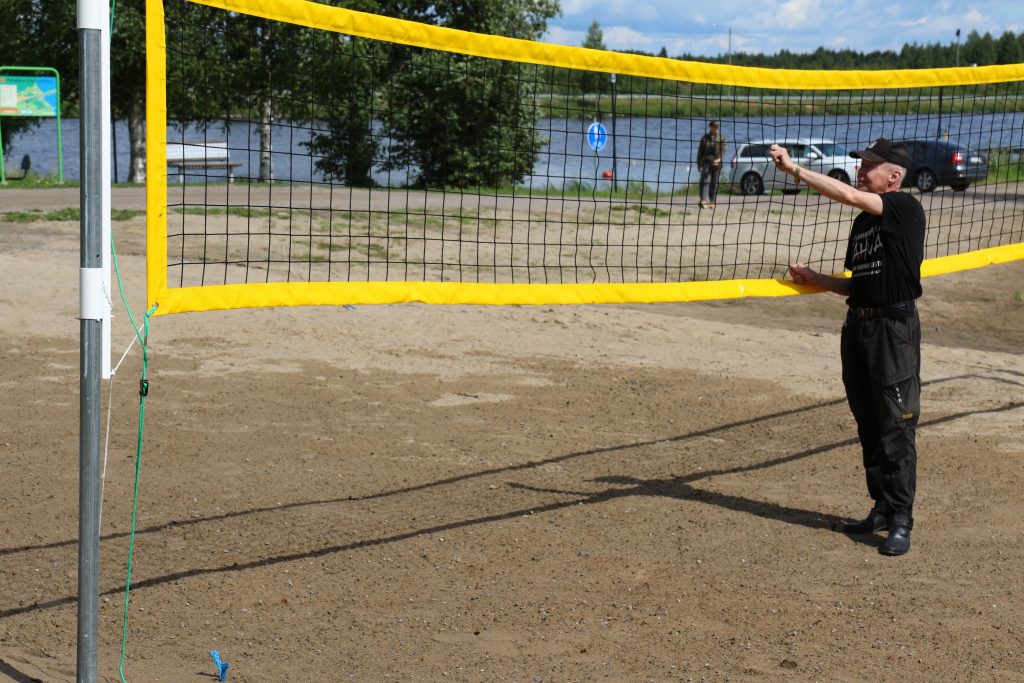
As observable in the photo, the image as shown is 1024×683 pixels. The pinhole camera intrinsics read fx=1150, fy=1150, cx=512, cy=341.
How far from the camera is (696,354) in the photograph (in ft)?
32.4

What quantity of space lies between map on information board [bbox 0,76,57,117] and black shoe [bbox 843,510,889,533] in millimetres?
19648

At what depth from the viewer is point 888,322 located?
5.43 metres

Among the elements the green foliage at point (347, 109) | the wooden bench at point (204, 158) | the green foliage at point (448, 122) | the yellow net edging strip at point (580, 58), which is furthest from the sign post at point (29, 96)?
the yellow net edging strip at point (580, 58)

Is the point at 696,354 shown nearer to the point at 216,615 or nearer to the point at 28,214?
the point at 216,615

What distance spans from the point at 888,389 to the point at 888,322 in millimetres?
319

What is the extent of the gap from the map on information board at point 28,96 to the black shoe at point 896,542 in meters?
19.9

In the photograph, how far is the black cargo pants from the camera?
17.9 feet

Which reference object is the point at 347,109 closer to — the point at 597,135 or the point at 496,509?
the point at 597,135

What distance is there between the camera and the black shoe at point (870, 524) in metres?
5.78

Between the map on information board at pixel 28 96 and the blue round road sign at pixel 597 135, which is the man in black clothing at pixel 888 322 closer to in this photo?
the blue round road sign at pixel 597 135

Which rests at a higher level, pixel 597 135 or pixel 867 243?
pixel 597 135

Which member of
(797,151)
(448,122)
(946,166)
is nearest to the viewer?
(448,122)

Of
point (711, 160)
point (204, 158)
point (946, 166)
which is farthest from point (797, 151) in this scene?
point (204, 158)

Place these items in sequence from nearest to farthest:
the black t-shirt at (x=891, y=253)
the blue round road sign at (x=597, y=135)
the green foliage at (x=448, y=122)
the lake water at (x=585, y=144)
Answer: the black t-shirt at (x=891, y=253)
the green foliage at (x=448, y=122)
the blue round road sign at (x=597, y=135)
the lake water at (x=585, y=144)
